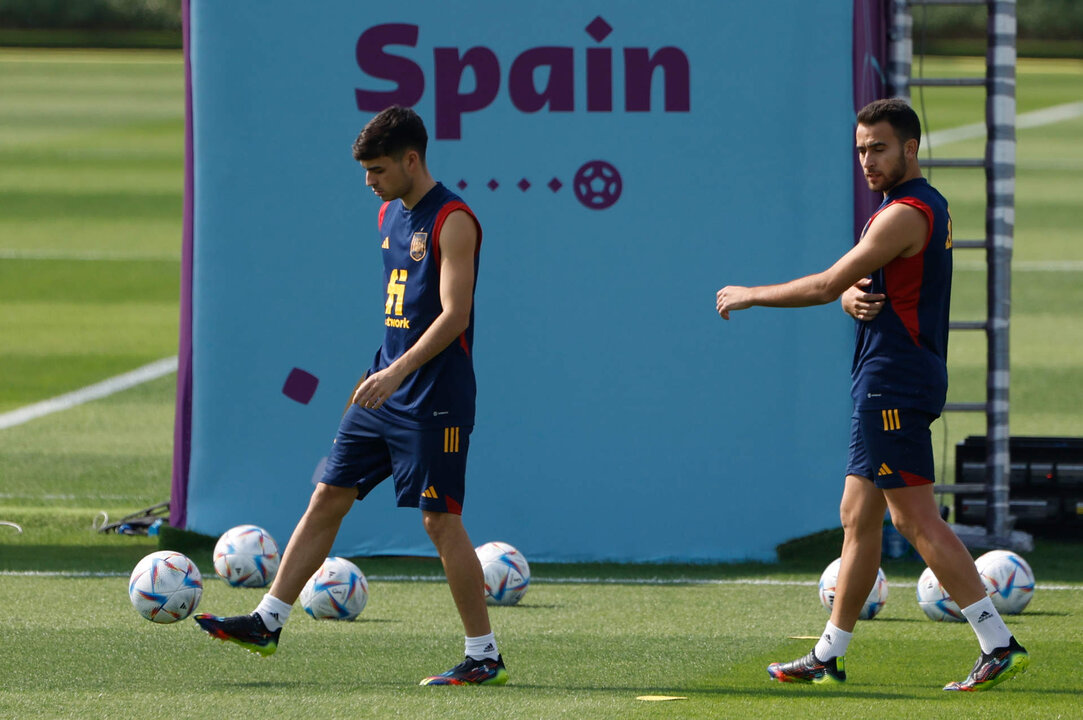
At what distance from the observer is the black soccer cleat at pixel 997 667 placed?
5387mm

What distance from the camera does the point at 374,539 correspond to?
849cm

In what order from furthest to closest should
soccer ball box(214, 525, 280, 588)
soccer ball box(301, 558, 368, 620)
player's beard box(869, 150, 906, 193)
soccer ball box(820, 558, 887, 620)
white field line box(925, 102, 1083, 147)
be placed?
white field line box(925, 102, 1083, 147)
soccer ball box(214, 525, 280, 588)
soccer ball box(820, 558, 887, 620)
soccer ball box(301, 558, 368, 620)
player's beard box(869, 150, 906, 193)

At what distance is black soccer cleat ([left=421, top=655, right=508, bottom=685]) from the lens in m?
5.50

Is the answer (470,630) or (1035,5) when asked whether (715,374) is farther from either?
(1035,5)

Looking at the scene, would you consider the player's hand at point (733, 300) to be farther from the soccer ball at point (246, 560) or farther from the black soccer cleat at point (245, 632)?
the soccer ball at point (246, 560)

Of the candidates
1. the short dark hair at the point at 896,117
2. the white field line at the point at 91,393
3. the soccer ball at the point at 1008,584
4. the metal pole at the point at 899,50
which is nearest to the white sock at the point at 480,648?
the short dark hair at the point at 896,117

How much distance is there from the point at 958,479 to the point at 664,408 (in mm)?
1691

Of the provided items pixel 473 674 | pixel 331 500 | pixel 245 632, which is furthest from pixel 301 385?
pixel 473 674

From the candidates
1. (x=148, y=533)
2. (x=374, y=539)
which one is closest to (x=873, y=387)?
(x=374, y=539)

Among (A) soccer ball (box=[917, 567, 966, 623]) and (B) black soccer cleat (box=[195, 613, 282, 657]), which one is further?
(A) soccer ball (box=[917, 567, 966, 623])

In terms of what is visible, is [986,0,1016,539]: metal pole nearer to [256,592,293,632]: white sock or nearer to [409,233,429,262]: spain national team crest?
[409,233,429,262]: spain national team crest

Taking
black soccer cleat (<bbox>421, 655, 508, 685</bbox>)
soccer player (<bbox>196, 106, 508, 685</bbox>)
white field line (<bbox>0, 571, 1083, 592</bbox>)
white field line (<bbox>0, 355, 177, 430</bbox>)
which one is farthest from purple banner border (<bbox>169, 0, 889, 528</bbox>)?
white field line (<bbox>0, 355, 177, 430</bbox>)

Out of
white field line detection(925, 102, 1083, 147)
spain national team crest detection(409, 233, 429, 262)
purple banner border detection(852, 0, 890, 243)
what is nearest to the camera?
spain national team crest detection(409, 233, 429, 262)

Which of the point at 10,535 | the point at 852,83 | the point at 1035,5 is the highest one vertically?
the point at 1035,5
